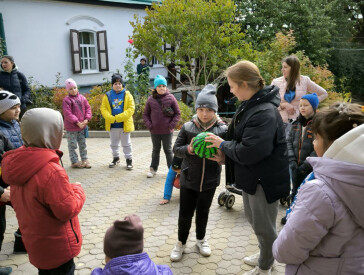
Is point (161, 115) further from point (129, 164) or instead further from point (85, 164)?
point (85, 164)

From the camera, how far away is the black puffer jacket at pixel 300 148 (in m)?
4.00

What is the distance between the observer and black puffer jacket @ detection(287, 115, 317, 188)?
158 inches

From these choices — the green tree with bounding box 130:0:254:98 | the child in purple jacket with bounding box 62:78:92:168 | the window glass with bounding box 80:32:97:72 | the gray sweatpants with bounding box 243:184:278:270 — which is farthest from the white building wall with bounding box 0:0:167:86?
the gray sweatpants with bounding box 243:184:278:270

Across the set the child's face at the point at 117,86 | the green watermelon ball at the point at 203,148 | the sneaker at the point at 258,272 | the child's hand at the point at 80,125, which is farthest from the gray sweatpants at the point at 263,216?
the child's hand at the point at 80,125

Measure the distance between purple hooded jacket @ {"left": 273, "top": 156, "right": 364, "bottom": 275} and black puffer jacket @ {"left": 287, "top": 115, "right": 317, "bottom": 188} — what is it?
2.30 meters

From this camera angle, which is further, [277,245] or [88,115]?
[88,115]

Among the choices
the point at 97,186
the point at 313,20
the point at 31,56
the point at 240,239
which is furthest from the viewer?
the point at 313,20

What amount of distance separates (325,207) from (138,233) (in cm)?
103

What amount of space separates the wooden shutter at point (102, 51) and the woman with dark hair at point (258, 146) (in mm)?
13102

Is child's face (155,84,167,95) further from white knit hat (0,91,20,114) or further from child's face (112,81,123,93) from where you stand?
white knit hat (0,91,20,114)

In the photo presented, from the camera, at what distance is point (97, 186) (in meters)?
5.95

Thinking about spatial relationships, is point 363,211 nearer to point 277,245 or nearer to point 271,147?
point 277,245

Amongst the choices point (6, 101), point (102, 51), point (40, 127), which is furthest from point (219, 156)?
point (102, 51)

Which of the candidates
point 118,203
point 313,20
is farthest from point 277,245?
point 313,20
